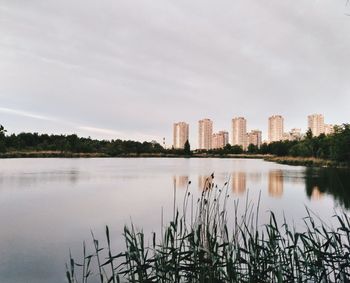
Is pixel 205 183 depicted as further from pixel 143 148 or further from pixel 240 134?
pixel 240 134

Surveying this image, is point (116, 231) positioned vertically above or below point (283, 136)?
below

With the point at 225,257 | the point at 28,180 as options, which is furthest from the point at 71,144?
the point at 225,257

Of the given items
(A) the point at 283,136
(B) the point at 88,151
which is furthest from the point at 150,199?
(A) the point at 283,136

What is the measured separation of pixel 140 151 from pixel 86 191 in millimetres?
72236

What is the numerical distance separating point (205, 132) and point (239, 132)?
14.1 metres

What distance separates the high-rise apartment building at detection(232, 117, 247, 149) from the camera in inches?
5428

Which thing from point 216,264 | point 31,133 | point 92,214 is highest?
point 31,133

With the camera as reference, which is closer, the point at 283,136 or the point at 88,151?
the point at 88,151

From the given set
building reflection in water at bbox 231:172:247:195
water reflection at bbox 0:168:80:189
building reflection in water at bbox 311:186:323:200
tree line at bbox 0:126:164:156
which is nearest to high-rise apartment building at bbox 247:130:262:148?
tree line at bbox 0:126:164:156

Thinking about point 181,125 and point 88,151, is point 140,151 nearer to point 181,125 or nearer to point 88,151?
point 88,151

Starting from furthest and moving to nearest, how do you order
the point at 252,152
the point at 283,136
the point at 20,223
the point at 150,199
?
the point at 283,136, the point at 252,152, the point at 150,199, the point at 20,223

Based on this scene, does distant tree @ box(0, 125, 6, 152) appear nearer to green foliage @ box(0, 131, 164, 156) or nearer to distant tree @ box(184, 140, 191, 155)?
green foliage @ box(0, 131, 164, 156)

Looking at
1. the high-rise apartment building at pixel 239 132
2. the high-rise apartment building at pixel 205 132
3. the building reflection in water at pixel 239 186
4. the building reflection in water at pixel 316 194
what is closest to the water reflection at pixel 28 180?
the building reflection in water at pixel 239 186

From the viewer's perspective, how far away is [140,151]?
286ft
